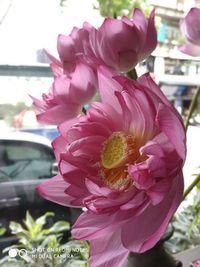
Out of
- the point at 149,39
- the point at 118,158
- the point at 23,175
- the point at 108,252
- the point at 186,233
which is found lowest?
the point at 186,233

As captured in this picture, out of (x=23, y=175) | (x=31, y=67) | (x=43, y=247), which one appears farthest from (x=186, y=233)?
(x=31, y=67)

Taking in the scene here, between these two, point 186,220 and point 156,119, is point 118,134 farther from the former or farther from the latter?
point 186,220

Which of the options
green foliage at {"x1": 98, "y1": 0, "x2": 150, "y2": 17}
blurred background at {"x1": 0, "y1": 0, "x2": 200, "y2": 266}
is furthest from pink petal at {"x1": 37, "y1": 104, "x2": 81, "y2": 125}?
green foliage at {"x1": 98, "y1": 0, "x2": 150, "y2": 17}

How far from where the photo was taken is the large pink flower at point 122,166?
372mm

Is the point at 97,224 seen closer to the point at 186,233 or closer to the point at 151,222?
the point at 151,222

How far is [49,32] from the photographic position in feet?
3.74

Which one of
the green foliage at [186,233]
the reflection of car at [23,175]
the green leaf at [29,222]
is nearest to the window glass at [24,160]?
the reflection of car at [23,175]

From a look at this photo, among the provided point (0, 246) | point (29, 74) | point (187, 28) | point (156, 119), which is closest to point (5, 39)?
point (29, 74)

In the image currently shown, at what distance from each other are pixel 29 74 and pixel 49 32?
148mm

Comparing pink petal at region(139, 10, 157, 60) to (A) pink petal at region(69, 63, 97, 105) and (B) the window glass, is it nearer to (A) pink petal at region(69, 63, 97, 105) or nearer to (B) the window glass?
(A) pink petal at region(69, 63, 97, 105)

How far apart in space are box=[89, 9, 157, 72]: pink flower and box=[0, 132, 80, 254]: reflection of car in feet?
2.26

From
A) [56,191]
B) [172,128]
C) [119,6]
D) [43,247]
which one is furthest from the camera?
[119,6]

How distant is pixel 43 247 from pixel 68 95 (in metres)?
0.62

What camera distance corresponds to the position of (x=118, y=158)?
42cm
